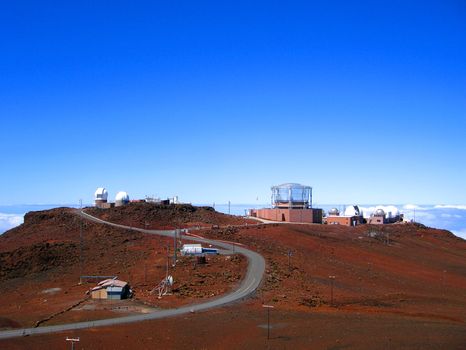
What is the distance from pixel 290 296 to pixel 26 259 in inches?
1149

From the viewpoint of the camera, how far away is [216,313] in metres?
31.8

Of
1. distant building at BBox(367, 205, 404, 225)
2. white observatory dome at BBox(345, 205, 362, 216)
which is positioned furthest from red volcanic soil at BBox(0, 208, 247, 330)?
distant building at BBox(367, 205, 404, 225)

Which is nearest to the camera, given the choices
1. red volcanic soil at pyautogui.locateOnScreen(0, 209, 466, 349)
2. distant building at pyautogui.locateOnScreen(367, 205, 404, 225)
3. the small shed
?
red volcanic soil at pyautogui.locateOnScreen(0, 209, 466, 349)

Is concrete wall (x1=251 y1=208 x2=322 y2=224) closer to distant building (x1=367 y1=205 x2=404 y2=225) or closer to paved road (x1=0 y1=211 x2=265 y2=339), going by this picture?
distant building (x1=367 y1=205 x2=404 y2=225)

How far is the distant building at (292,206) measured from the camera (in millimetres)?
83062

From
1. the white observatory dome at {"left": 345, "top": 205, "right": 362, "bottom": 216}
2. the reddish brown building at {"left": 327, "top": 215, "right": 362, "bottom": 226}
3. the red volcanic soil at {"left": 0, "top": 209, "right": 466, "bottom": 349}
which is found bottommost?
the red volcanic soil at {"left": 0, "top": 209, "right": 466, "bottom": 349}

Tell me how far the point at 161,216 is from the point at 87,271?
24.9 meters

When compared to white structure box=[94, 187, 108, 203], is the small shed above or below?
below

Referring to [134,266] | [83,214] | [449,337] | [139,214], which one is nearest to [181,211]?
[139,214]

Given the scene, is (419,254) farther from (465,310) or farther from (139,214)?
(139,214)

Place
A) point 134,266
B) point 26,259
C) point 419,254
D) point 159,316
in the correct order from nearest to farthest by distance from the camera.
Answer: point 159,316 < point 134,266 < point 26,259 < point 419,254

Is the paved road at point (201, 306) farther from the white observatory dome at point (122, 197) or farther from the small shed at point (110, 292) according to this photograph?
the white observatory dome at point (122, 197)

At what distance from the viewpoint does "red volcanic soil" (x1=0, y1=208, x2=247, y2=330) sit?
34156 mm

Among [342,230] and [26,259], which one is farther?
[342,230]
